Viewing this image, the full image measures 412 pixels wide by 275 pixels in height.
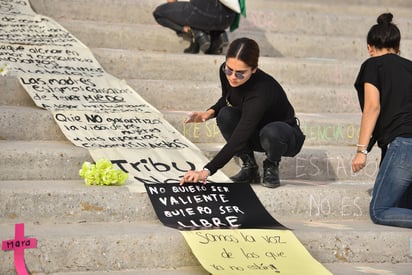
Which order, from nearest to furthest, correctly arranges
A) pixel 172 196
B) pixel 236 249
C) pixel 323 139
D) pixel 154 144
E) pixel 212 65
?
pixel 236 249, pixel 172 196, pixel 154 144, pixel 323 139, pixel 212 65

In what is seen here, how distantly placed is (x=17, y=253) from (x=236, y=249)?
3.96 feet

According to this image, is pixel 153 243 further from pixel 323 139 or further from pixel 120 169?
pixel 323 139

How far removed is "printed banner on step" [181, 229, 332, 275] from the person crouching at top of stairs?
0.72 meters

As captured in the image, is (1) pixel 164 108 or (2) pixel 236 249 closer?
(2) pixel 236 249

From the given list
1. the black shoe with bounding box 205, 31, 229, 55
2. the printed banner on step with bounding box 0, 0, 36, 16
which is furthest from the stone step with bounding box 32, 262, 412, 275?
the printed banner on step with bounding box 0, 0, 36, 16

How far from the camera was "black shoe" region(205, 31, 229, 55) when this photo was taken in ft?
24.9

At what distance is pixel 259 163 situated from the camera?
594cm

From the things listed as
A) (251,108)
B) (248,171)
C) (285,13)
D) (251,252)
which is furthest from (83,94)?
(285,13)

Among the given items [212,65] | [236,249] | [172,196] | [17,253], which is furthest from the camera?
[212,65]

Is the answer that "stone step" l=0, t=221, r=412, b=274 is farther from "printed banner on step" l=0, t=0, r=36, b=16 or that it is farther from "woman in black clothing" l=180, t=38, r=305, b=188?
"printed banner on step" l=0, t=0, r=36, b=16

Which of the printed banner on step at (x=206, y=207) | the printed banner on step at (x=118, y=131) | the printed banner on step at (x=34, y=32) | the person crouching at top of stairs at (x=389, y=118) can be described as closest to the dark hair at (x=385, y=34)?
the person crouching at top of stairs at (x=389, y=118)

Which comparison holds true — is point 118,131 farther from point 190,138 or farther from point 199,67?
point 199,67

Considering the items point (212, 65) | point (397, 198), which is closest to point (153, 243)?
point (397, 198)

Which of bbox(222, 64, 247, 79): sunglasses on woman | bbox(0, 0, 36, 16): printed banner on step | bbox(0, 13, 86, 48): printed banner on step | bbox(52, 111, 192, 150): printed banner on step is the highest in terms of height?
bbox(222, 64, 247, 79): sunglasses on woman
